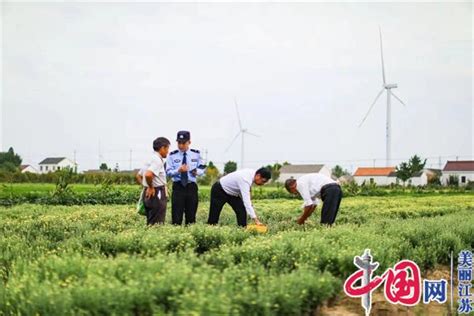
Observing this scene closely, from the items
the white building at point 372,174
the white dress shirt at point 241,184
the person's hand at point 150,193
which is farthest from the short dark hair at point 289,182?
the white building at point 372,174

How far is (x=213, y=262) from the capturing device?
589cm

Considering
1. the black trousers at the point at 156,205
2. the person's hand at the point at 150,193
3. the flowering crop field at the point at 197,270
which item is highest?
the person's hand at the point at 150,193

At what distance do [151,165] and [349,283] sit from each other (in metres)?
4.67

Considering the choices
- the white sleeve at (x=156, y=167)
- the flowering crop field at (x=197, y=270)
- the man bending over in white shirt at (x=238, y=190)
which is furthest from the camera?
the white sleeve at (x=156, y=167)

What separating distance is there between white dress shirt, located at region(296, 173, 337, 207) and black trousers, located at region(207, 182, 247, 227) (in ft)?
3.26

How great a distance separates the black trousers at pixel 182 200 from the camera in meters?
9.36

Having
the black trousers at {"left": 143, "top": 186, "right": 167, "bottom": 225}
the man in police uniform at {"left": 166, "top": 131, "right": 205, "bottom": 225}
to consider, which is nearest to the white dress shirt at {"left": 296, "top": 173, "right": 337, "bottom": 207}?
the man in police uniform at {"left": 166, "top": 131, "right": 205, "bottom": 225}

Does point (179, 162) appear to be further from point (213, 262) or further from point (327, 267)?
point (327, 267)

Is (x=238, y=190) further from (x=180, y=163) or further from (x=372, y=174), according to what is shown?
(x=372, y=174)

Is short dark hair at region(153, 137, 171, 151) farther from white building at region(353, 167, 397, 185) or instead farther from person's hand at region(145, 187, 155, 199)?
white building at region(353, 167, 397, 185)

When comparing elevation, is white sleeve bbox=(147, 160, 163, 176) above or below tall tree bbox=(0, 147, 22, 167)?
below

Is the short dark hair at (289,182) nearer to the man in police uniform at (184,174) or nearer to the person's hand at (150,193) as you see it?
the man in police uniform at (184,174)

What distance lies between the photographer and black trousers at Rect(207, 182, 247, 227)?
9.15m

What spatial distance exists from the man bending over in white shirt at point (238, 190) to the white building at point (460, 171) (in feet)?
93.5
